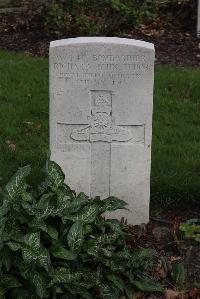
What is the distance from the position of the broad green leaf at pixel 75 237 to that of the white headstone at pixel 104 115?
837 millimetres

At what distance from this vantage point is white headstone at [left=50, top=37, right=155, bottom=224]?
16.1 feet

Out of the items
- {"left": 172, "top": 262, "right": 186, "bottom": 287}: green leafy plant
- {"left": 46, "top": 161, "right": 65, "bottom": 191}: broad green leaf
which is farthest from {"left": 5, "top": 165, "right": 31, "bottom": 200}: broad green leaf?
{"left": 172, "top": 262, "right": 186, "bottom": 287}: green leafy plant

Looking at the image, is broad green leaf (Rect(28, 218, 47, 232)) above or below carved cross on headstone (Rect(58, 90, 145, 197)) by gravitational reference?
below

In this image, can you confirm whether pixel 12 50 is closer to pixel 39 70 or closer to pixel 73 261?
pixel 39 70

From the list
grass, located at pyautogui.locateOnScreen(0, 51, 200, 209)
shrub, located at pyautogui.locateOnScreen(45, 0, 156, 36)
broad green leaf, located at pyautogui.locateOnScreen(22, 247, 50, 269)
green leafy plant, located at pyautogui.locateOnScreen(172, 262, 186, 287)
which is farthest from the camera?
shrub, located at pyautogui.locateOnScreen(45, 0, 156, 36)

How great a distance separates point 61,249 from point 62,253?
0.04 metres

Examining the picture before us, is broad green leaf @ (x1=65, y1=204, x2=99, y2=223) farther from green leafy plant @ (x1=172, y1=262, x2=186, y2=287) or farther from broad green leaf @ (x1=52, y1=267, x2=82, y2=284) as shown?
green leafy plant @ (x1=172, y1=262, x2=186, y2=287)

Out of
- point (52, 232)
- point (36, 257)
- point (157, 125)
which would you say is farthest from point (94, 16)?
point (36, 257)

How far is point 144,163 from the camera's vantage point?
5.18m

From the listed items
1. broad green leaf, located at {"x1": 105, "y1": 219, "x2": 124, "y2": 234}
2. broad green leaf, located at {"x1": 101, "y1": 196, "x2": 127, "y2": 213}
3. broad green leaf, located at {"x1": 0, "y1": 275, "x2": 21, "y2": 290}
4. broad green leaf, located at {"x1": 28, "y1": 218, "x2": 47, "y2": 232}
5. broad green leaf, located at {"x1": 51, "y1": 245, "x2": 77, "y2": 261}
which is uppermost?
broad green leaf, located at {"x1": 101, "y1": 196, "x2": 127, "y2": 213}

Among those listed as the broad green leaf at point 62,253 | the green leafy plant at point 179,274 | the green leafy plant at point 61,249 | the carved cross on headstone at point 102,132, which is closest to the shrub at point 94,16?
the carved cross on headstone at point 102,132

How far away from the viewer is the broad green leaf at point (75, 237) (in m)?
4.42

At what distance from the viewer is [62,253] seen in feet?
14.3

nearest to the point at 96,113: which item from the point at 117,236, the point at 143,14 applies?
the point at 117,236
